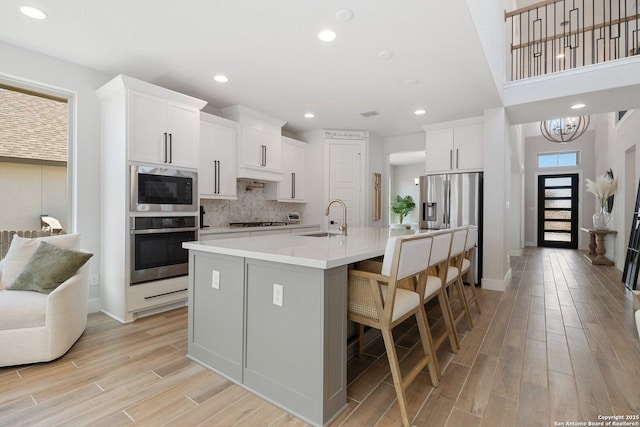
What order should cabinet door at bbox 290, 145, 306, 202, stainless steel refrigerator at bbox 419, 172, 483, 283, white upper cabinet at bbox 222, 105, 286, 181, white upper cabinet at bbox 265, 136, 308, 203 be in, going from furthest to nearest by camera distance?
cabinet door at bbox 290, 145, 306, 202
white upper cabinet at bbox 265, 136, 308, 203
stainless steel refrigerator at bbox 419, 172, 483, 283
white upper cabinet at bbox 222, 105, 286, 181

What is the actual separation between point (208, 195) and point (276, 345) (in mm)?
2692

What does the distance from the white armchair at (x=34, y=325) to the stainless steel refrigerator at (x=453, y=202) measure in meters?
4.63

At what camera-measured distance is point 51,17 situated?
2361 mm

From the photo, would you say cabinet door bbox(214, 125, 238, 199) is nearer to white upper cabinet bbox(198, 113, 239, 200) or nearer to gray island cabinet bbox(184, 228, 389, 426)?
white upper cabinet bbox(198, 113, 239, 200)

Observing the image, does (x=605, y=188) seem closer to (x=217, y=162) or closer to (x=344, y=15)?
(x=344, y=15)

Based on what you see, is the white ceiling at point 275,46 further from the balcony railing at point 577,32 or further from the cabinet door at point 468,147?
the balcony railing at point 577,32

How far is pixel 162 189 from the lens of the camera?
10.6 feet

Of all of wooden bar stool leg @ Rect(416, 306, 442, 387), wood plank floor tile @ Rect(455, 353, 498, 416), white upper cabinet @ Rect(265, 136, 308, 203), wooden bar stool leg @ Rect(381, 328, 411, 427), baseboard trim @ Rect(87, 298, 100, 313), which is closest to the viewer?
wooden bar stool leg @ Rect(381, 328, 411, 427)

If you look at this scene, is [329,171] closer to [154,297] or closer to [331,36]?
[331,36]

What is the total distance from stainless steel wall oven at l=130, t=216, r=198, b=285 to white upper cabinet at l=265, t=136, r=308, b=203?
187cm

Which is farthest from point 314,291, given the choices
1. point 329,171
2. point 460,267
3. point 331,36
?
point 329,171

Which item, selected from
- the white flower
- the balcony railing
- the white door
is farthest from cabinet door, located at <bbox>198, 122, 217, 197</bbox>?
the white flower

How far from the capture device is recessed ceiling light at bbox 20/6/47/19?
226 centimetres

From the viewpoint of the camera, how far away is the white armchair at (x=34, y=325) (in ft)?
6.82
